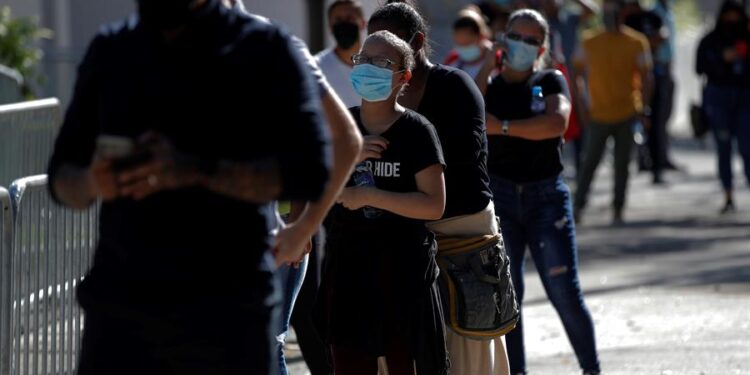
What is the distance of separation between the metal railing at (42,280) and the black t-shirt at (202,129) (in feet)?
6.41

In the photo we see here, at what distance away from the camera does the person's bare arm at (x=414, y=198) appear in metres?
5.04

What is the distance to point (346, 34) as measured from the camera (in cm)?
779

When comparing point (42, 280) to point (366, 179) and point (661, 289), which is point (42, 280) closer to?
point (366, 179)

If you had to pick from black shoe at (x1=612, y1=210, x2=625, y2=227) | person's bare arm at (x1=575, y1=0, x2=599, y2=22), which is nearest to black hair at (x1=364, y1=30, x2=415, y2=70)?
black shoe at (x1=612, y1=210, x2=625, y2=227)

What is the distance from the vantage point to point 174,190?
11.3ft

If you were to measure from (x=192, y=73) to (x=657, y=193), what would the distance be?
1286 cm

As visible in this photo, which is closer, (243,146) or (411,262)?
(243,146)

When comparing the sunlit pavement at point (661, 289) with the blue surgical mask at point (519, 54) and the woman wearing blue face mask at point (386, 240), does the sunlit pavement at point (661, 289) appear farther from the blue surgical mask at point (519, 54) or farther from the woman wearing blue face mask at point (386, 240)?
the woman wearing blue face mask at point (386, 240)

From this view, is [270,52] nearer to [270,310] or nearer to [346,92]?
[270,310]

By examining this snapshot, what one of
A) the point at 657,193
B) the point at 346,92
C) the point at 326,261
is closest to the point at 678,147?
the point at 657,193

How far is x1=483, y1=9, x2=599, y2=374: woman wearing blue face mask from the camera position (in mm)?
6844

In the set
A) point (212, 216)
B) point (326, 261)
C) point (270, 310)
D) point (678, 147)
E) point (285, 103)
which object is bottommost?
point (678, 147)

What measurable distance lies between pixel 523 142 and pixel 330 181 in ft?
10.8

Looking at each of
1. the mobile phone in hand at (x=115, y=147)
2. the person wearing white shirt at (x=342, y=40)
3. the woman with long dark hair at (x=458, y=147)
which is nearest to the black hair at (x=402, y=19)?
the woman with long dark hair at (x=458, y=147)
